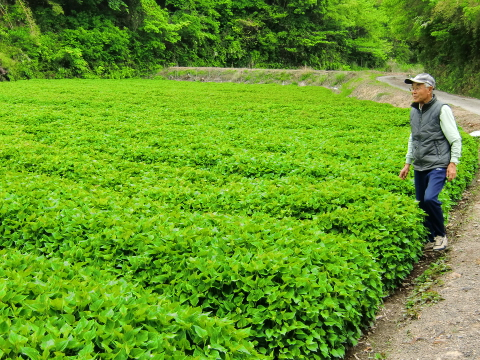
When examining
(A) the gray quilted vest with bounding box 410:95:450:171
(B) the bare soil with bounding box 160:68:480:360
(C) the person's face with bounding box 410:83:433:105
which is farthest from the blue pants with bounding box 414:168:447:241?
(C) the person's face with bounding box 410:83:433:105

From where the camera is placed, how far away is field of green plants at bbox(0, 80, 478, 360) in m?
3.30

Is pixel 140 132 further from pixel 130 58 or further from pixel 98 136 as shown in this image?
pixel 130 58

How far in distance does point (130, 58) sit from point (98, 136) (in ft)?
151

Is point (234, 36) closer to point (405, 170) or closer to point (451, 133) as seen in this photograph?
point (405, 170)

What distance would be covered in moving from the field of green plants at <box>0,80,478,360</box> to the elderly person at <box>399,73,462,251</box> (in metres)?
0.46

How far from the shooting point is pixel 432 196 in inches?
247

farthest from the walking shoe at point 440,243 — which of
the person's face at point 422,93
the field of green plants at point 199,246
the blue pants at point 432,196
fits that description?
the person's face at point 422,93

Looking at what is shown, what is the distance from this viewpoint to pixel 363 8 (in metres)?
70.1

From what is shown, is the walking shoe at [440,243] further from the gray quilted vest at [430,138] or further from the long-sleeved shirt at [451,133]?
the long-sleeved shirt at [451,133]

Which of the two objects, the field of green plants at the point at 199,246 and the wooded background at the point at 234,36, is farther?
the wooded background at the point at 234,36

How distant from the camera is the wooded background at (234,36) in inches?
1368

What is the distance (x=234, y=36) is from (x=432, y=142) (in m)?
62.7

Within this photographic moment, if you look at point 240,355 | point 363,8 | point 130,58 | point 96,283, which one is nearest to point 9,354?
point 96,283

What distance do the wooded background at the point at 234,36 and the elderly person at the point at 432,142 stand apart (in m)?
23.4
